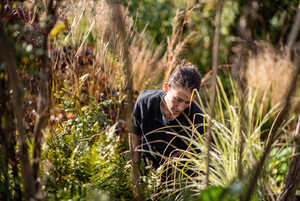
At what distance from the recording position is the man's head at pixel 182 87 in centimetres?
176

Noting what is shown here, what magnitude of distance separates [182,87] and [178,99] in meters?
0.08

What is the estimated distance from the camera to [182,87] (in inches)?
69.3

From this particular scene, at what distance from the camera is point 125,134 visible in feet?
8.54

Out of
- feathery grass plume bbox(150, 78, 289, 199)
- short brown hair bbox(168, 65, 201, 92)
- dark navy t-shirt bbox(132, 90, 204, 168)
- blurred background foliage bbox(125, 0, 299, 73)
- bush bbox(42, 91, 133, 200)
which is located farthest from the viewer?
blurred background foliage bbox(125, 0, 299, 73)

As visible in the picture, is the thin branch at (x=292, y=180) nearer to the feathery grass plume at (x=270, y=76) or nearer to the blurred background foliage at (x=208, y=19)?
the feathery grass plume at (x=270, y=76)

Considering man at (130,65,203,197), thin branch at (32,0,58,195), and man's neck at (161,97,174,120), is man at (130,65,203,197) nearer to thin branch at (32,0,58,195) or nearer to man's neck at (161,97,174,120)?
man's neck at (161,97,174,120)

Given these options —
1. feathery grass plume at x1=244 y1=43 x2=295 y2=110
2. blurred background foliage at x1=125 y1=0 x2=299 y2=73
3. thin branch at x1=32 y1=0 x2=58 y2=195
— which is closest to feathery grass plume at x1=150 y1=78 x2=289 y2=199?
thin branch at x1=32 y1=0 x2=58 y2=195

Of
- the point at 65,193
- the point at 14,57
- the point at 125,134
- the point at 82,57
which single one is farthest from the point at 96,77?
the point at 14,57

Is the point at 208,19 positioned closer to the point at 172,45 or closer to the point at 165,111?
the point at 172,45

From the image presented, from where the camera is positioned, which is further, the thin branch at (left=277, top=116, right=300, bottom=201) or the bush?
the thin branch at (left=277, top=116, right=300, bottom=201)

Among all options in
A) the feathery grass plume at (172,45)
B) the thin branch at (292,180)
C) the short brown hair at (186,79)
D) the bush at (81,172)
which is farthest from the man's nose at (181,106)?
the feathery grass plume at (172,45)

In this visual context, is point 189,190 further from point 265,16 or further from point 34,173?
point 265,16

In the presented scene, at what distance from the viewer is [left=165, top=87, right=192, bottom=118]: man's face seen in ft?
5.80

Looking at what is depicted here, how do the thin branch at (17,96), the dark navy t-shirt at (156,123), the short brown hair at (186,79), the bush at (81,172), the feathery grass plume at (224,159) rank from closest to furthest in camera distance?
1. the thin branch at (17,96)
2. the bush at (81,172)
3. the feathery grass plume at (224,159)
4. the short brown hair at (186,79)
5. the dark navy t-shirt at (156,123)
